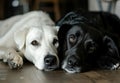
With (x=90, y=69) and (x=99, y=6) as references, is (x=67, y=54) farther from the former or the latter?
(x=99, y=6)

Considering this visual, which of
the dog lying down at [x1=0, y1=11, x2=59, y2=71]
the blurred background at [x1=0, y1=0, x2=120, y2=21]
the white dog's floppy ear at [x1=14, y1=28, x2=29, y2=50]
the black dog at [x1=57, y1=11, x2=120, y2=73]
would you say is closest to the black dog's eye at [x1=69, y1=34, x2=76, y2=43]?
the black dog at [x1=57, y1=11, x2=120, y2=73]

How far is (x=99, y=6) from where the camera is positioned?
4082 mm

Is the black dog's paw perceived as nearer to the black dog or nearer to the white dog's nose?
the black dog

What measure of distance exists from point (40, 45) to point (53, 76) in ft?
0.83

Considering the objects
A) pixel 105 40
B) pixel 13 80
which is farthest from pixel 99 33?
pixel 13 80

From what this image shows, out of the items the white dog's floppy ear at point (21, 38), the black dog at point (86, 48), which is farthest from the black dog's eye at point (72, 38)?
the white dog's floppy ear at point (21, 38)

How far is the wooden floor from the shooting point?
1983 millimetres

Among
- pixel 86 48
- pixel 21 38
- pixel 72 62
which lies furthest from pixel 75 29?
pixel 21 38

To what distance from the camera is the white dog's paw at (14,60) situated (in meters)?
2.18

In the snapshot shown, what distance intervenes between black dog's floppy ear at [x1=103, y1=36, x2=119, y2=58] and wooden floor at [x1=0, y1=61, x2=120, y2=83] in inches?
4.9

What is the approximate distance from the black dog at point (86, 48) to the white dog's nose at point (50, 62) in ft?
0.19

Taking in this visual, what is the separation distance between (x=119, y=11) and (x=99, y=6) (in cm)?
81

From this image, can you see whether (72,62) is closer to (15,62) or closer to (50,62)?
(50,62)

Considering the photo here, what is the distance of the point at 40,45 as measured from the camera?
2.20 metres
